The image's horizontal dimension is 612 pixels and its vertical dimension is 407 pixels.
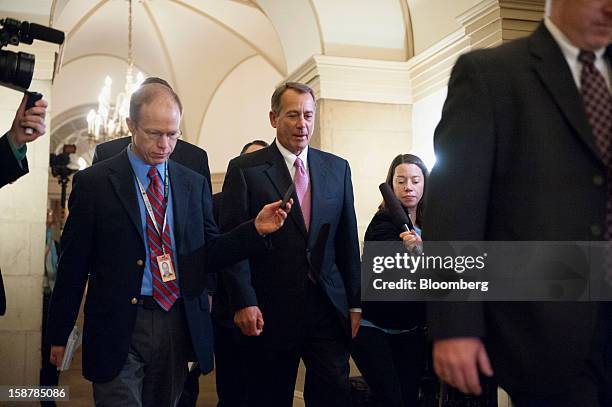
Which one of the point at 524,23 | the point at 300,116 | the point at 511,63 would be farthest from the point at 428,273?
the point at 524,23

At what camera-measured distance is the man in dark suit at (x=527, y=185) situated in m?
1.56

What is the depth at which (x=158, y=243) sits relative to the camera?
103 inches

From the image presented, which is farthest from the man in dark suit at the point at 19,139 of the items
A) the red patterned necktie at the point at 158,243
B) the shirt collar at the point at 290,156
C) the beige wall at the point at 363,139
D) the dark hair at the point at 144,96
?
the beige wall at the point at 363,139

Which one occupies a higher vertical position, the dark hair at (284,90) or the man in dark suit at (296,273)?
the dark hair at (284,90)

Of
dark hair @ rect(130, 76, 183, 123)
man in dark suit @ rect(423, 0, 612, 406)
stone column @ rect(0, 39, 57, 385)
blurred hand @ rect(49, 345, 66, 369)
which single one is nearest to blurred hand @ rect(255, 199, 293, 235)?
dark hair @ rect(130, 76, 183, 123)

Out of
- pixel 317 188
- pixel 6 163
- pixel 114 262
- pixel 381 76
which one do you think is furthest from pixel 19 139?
pixel 381 76

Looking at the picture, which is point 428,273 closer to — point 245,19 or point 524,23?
point 524,23

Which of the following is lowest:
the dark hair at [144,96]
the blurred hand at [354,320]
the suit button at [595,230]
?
the blurred hand at [354,320]

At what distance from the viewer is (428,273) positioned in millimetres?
1685

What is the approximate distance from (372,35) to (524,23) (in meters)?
1.87

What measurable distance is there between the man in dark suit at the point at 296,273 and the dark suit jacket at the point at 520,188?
1382 mm

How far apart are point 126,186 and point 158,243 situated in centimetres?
25

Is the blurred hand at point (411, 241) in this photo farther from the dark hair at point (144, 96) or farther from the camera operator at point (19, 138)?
the camera operator at point (19, 138)

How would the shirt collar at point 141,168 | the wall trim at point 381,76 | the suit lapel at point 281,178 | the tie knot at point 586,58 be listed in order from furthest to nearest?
1. the wall trim at point 381,76
2. the suit lapel at point 281,178
3. the shirt collar at point 141,168
4. the tie knot at point 586,58
